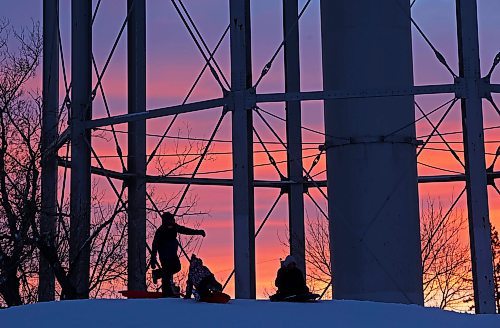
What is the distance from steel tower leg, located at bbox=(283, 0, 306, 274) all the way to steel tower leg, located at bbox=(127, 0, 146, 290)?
322 centimetres

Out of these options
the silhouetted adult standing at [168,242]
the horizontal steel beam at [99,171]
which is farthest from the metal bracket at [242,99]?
the horizontal steel beam at [99,171]

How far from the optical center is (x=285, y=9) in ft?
92.4

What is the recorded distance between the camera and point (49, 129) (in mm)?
26234

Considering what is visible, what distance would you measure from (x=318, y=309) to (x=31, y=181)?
12683 millimetres

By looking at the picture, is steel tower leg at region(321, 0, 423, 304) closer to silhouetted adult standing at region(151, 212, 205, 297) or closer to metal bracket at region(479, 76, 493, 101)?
metal bracket at region(479, 76, 493, 101)

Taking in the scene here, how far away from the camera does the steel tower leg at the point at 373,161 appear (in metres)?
21.4

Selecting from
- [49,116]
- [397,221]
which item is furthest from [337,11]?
[49,116]

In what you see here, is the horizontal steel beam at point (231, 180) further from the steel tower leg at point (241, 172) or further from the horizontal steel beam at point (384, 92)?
the horizontal steel beam at point (384, 92)

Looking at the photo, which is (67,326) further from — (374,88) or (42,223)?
(42,223)

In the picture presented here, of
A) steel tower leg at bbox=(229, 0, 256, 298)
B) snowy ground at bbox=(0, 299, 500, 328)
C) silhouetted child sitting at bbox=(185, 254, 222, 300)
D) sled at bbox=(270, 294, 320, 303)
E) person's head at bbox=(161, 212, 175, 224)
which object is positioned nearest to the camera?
snowy ground at bbox=(0, 299, 500, 328)

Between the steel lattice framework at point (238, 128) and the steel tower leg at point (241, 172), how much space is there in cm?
2

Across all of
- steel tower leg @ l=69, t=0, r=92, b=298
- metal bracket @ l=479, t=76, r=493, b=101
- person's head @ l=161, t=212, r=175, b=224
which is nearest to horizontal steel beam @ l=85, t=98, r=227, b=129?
steel tower leg @ l=69, t=0, r=92, b=298

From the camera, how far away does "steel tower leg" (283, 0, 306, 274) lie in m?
28.1

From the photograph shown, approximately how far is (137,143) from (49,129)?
225 centimetres
